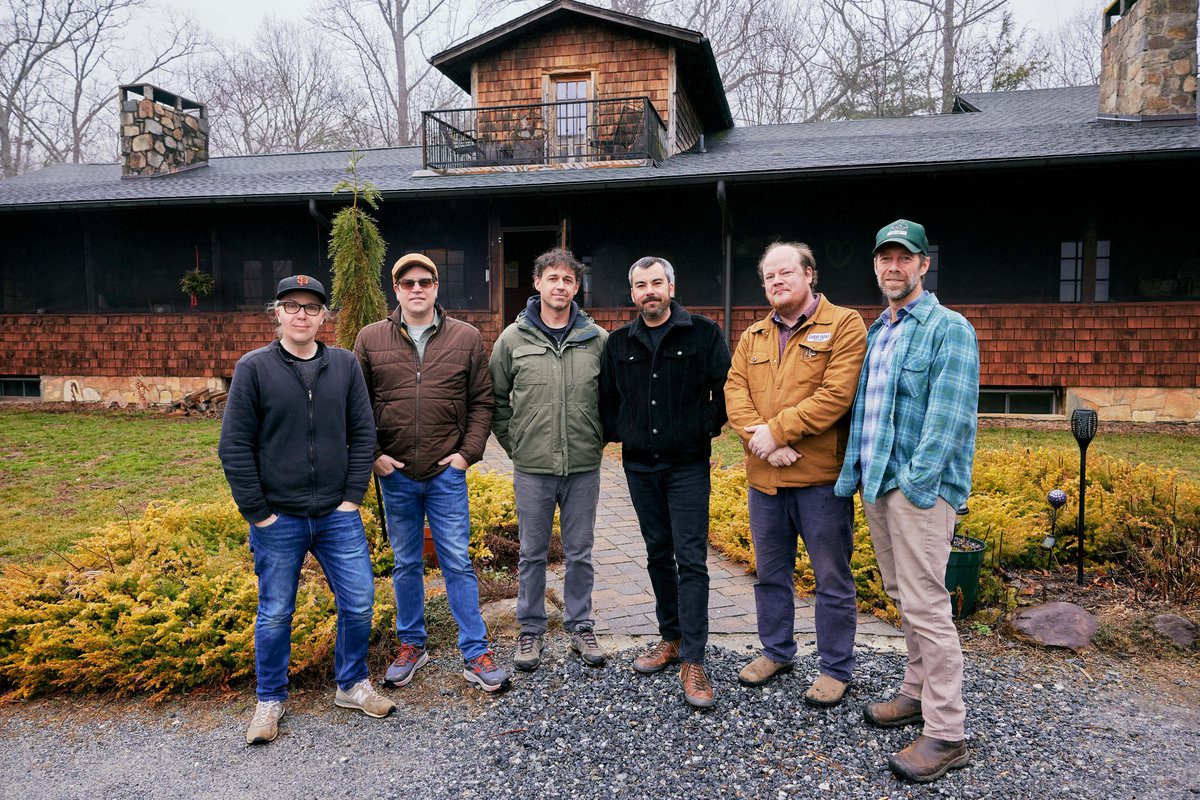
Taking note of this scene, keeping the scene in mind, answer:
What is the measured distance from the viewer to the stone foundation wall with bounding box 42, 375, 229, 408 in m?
13.2

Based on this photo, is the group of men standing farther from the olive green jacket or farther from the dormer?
the dormer

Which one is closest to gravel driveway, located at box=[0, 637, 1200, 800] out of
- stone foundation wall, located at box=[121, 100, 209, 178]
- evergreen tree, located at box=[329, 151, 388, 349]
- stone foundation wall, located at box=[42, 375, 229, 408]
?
evergreen tree, located at box=[329, 151, 388, 349]

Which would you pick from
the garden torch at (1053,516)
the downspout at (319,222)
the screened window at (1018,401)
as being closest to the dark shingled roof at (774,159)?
the downspout at (319,222)

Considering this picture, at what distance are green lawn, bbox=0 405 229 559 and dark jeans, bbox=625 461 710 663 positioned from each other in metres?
3.75

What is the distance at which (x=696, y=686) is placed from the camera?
10.2 feet

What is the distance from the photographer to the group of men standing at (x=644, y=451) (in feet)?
8.96

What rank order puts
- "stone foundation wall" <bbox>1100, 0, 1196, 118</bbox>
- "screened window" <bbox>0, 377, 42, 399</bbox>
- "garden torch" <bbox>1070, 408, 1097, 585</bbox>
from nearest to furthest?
"garden torch" <bbox>1070, 408, 1097, 585</bbox>, "stone foundation wall" <bbox>1100, 0, 1196, 118</bbox>, "screened window" <bbox>0, 377, 42, 399</bbox>

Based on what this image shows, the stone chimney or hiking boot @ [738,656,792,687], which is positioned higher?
the stone chimney

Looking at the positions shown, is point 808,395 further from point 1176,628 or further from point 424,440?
point 1176,628

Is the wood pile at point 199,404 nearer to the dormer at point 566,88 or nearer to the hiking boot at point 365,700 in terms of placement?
the dormer at point 566,88

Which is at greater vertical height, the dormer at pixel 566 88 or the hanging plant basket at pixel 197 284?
the dormer at pixel 566 88

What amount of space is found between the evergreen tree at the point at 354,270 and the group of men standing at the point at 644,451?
1.57m

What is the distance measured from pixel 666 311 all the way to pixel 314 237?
38.9 feet

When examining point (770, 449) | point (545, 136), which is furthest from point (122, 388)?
point (770, 449)
